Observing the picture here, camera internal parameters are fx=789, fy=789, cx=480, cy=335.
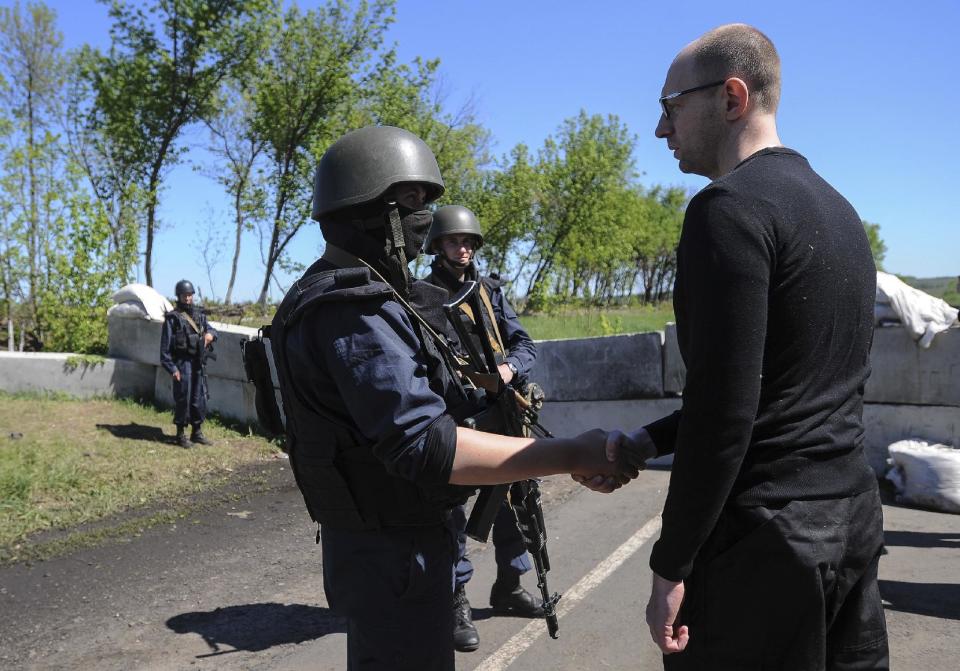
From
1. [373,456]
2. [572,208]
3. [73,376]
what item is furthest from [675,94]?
[572,208]

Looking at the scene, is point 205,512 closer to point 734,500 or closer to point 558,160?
point 734,500

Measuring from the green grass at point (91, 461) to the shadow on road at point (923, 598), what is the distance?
5.64 meters

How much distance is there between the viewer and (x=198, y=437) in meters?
9.20

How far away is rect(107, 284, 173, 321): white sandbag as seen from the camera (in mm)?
11039

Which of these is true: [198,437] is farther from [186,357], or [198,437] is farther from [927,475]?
[927,475]

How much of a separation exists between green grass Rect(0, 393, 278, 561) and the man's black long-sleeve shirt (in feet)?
18.2

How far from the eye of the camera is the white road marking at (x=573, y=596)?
3.79 meters

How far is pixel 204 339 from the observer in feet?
31.6

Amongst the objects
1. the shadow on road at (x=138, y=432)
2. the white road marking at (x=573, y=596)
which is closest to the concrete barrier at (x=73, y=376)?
the shadow on road at (x=138, y=432)

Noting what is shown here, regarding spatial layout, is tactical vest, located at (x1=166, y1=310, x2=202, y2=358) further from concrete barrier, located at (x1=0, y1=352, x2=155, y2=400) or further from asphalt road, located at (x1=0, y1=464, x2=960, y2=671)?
asphalt road, located at (x1=0, y1=464, x2=960, y2=671)

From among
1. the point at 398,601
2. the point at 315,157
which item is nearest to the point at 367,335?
the point at 398,601

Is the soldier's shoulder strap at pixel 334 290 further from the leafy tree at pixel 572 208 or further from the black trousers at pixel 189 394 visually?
the leafy tree at pixel 572 208

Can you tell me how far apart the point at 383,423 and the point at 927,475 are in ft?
18.1

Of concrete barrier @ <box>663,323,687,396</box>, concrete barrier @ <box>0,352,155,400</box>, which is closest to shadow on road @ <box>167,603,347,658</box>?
concrete barrier @ <box>663,323,687,396</box>
